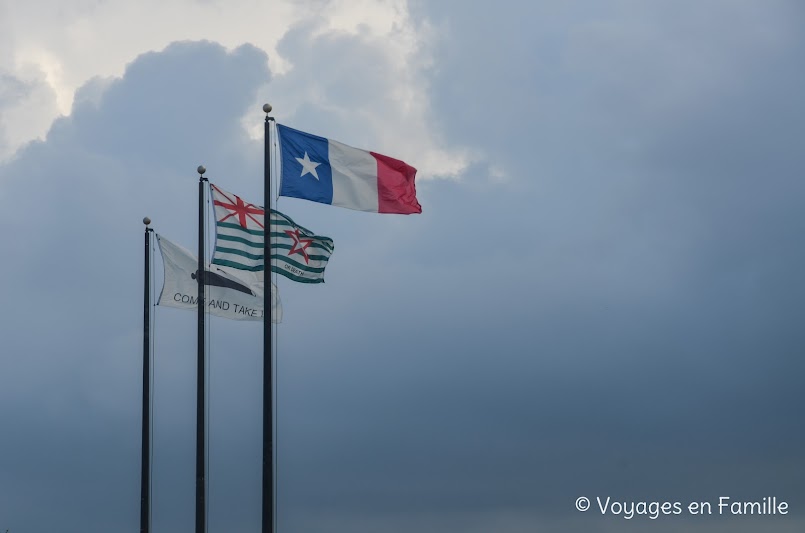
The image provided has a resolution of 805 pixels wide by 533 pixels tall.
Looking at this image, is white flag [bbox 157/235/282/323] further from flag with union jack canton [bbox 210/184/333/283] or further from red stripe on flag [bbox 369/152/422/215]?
red stripe on flag [bbox 369/152/422/215]

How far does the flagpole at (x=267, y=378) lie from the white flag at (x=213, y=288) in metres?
5.68

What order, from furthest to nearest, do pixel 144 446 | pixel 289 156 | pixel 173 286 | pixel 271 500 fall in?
pixel 144 446
pixel 173 286
pixel 289 156
pixel 271 500

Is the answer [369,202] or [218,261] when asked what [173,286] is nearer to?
[218,261]

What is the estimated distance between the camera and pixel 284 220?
31.7 m

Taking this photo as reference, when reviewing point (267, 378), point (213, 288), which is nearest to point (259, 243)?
point (213, 288)

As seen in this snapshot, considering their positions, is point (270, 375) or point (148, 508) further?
point (148, 508)

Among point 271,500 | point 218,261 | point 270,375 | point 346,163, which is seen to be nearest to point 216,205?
point 218,261

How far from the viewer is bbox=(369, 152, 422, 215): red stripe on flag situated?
3241 centimetres

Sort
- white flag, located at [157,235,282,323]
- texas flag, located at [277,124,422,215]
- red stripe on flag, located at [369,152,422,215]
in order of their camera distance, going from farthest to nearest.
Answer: white flag, located at [157,235,282,323] → red stripe on flag, located at [369,152,422,215] → texas flag, located at [277,124,422,215]

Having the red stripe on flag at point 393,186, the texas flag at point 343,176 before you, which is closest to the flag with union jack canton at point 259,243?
the texas flag at point 343,176

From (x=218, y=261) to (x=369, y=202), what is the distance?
4.13 meters

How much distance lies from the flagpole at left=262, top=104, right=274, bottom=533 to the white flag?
5.68 metres

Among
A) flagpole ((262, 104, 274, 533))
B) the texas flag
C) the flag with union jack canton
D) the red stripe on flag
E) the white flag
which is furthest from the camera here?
the white flag

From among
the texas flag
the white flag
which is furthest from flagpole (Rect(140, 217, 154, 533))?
the texas flag
